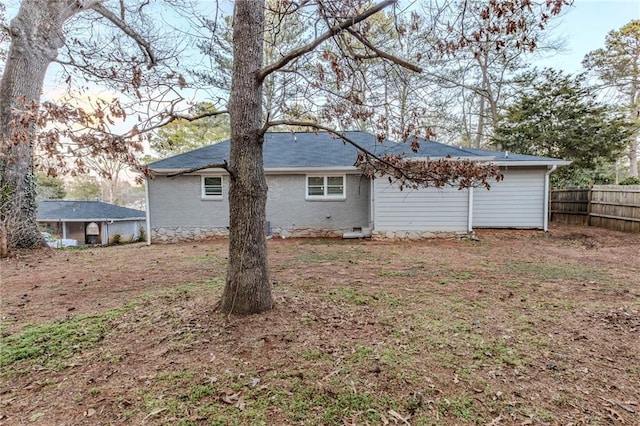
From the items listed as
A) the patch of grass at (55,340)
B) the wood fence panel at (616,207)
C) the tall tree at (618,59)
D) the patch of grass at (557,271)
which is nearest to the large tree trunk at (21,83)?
the patch of grass at (55,340)

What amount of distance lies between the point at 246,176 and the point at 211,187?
806 centimetres

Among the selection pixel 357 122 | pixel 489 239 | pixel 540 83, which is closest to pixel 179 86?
pixel 357 122

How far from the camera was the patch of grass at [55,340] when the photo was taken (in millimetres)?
2826

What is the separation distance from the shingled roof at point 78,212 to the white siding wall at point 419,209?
19.6 meters

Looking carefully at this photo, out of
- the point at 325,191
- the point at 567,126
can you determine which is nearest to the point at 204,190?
the point at 325,191

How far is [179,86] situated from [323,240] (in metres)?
7.26

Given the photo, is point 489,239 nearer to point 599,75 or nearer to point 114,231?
point 599,75

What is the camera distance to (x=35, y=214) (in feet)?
29.1

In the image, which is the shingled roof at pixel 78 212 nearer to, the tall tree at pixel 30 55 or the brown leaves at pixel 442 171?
the tall tree at pixel 30 55

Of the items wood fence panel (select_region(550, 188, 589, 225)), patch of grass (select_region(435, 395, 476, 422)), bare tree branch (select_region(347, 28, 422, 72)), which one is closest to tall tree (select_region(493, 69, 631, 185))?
wood fence panel (select_region(550, 188, 589, 225))

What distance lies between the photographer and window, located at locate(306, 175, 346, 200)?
35.3 ft

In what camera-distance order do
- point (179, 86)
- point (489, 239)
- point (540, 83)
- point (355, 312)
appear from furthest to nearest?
point (540, 83), point (489, 239), point (355, 312), point (179, 86)

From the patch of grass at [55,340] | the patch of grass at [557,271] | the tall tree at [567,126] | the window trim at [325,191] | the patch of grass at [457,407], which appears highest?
the tall tree at [567,126]

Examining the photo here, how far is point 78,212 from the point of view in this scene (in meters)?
20.5
